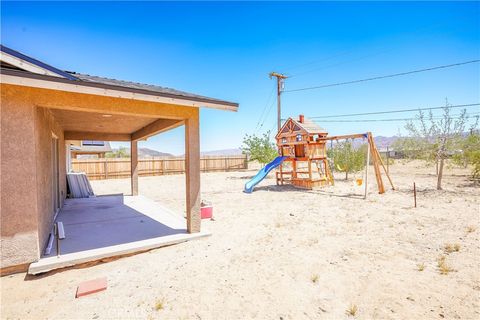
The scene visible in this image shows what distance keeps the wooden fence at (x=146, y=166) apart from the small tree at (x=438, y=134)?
18682 millimetres

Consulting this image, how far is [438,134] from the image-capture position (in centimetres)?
1056

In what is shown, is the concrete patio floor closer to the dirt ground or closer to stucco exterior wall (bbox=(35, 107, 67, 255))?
the dirt ground

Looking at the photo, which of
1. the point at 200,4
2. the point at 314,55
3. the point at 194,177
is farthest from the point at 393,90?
the point at 194,177

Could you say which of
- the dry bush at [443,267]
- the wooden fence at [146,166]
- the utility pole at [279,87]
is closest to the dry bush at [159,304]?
the dry bush at [443,267]

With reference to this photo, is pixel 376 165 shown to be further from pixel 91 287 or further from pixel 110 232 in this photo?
pixel 91 287

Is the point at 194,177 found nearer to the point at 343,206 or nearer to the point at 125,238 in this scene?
the point at 125,238

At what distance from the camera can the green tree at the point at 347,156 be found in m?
14.3

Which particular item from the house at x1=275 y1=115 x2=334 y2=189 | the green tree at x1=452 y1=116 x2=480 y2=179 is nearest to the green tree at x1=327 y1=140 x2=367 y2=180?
the house at x1=275 y1=115 x2=334 y2=189

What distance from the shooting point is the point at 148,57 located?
34.5 feet

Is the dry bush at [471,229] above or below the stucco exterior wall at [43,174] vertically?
below

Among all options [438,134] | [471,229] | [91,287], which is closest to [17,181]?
[91,287]

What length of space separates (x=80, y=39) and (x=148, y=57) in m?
3.29

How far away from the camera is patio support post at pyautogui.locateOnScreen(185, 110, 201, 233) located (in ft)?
15.7

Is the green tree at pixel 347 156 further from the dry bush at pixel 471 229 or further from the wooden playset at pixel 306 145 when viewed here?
the dry bush at pixel 471 229
